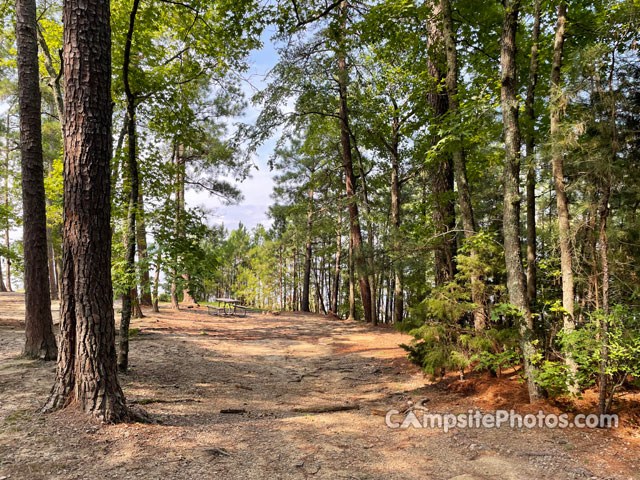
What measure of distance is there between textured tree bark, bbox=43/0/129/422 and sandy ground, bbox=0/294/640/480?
16.2 inches

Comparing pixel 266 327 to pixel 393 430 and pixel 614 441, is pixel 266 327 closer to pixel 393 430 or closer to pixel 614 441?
pixel 393 430

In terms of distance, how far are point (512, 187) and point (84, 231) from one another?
5416 mm

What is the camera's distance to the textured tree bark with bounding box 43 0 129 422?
11.9 feet

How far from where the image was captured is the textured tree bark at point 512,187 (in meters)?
4.47

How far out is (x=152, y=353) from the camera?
25.3 feet

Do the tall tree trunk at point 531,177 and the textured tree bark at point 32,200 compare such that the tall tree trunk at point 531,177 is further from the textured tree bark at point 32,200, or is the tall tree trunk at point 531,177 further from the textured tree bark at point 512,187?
the textured tree bark at point 32,200
